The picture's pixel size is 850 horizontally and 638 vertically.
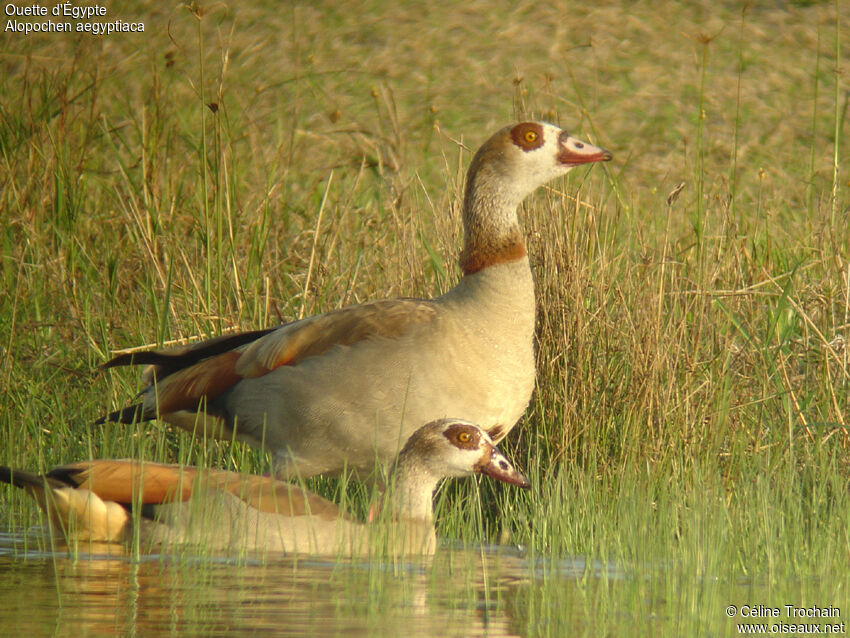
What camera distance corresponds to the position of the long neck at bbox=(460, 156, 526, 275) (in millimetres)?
7289

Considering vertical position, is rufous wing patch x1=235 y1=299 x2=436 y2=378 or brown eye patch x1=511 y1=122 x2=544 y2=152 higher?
brown eye patch x1=511 y1=122 x2=544 y2=152

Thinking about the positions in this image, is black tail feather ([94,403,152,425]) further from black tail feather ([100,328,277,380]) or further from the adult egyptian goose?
black tail feather ([100,328,277,380])

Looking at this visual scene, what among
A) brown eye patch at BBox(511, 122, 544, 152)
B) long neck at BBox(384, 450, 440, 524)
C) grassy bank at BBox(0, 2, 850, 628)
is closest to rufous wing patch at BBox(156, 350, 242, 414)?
grassy bank at BBox(0, 2, 850, 628)

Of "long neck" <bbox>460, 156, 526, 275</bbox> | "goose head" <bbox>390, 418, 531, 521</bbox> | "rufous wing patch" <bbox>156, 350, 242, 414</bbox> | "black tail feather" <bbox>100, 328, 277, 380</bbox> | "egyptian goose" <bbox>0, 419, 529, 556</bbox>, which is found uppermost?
"long neck" <bbox>460, 156, 526, 275</bbox>

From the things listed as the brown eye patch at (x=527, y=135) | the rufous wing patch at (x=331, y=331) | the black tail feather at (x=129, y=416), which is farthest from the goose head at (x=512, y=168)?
the black tail feather at (x=129, y=416)

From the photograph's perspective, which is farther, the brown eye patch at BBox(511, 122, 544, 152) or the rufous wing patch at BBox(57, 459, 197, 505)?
the brown eye patch at BBox(511, 122, 544, 152)

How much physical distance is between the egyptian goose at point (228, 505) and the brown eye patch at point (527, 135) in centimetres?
155

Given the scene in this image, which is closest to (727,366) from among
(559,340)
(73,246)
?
(559,340)

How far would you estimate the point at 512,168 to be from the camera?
7.46 m

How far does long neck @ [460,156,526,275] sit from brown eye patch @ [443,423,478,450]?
950 mm

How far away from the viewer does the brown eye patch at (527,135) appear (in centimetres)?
746

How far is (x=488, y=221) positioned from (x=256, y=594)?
8.76ft

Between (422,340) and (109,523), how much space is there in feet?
5.22

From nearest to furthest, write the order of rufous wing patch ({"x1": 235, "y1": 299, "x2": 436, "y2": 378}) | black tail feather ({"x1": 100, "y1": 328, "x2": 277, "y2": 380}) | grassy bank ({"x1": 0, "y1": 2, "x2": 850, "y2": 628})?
grassy bank ({"x1": 0, "y1": 2, "x2": 850, "y2": 628})
rufous wing patch ({"x1": 235, "y1": 299, "x2": 436, "y2": 378})
black tail feather ({"x1": 100, "y1": 328, "x2": 277, "y2": 380})
